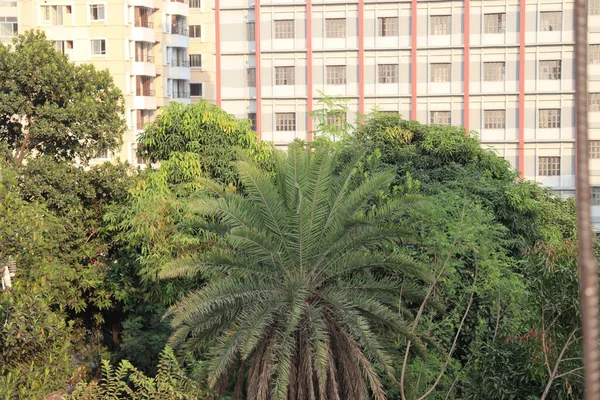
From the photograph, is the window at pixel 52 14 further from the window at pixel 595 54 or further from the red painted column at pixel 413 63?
the window at pixel 595 54

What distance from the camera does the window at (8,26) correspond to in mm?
48406

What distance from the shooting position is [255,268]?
54.2 feet

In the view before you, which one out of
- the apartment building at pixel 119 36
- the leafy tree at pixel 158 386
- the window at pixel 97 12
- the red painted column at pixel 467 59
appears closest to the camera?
the leafy tree at pixel 158 386

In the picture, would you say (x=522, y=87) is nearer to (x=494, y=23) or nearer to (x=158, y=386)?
(x=494, y=23)

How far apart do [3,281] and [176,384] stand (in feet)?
12.6

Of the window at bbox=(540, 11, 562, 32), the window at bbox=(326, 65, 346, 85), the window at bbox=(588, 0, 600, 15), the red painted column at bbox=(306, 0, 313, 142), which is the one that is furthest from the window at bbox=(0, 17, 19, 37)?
the window at bbox=(588, 0, 600, 15)

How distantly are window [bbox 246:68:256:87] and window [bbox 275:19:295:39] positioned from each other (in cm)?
245

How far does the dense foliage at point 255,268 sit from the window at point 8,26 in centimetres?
2462

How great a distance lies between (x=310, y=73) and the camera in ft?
174

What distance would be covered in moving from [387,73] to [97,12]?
15.9 meters

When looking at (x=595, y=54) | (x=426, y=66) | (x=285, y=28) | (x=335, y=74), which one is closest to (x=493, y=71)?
(x=426, y=66)

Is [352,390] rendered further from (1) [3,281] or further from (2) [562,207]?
(2) [562,207]

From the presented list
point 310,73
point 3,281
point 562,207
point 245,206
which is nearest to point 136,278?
point 3,281

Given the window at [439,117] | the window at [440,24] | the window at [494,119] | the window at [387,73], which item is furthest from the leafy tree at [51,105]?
the window at [494,119]
